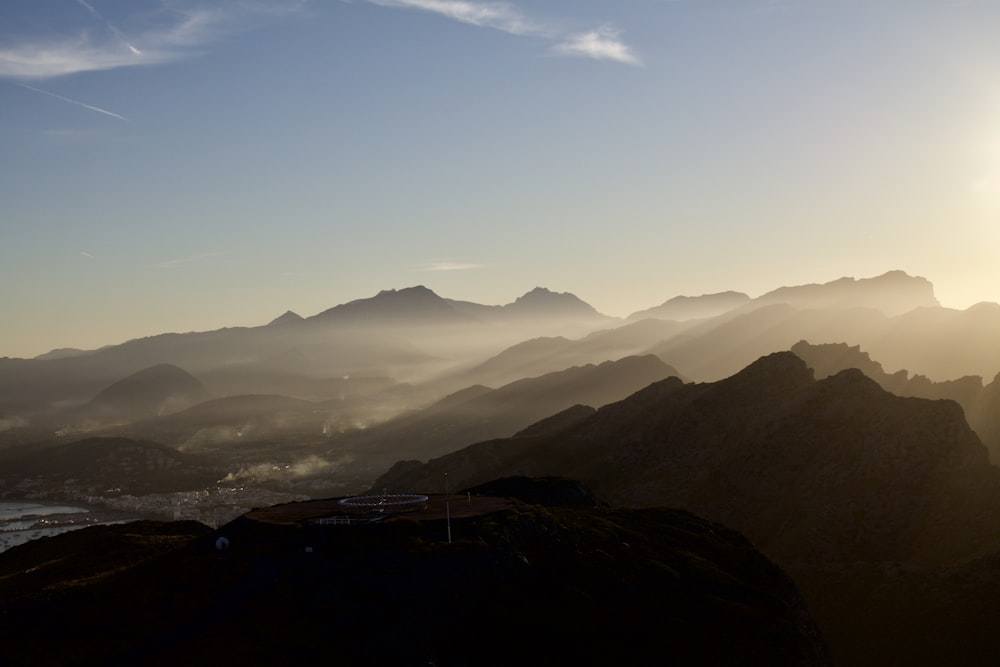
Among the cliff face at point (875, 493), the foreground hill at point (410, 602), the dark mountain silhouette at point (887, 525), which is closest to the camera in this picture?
the foreground hill at point (410, 602)

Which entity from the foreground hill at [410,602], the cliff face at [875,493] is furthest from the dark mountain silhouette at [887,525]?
the foreground hill at [410,602]

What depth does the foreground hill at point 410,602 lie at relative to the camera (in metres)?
76.6

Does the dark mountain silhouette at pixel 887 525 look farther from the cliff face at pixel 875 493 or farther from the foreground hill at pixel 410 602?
the foreground hill at pixel 410 602

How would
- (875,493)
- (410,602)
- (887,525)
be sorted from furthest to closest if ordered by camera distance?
(875,493) → (887,525) → (410,602)

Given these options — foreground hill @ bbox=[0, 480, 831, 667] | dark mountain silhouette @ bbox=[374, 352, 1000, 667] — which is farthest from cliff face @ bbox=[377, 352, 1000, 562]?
foreground hill @ bbox=[0, 480, 831, 667]

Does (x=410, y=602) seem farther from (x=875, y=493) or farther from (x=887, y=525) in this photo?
(x=875, y=493)

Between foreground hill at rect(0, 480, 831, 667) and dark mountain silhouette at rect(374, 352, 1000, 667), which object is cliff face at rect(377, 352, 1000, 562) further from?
foreground hill at rect(0, 480, 831, 667)

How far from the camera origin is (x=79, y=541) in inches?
5032

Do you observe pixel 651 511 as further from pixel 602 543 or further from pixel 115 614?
pixel 115 614

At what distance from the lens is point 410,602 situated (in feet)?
275

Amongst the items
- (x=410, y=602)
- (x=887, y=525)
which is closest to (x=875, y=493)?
(x=887, y=525)

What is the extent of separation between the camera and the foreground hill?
76.6m

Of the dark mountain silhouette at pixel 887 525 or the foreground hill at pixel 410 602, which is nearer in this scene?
the foreground hill at pixel 410 602

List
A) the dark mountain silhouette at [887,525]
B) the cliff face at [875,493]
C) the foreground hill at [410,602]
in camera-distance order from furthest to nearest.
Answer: the cliff face at [875,493] → the dark mountain silhouette at [887,525] → the foreground hill at [410,602]
